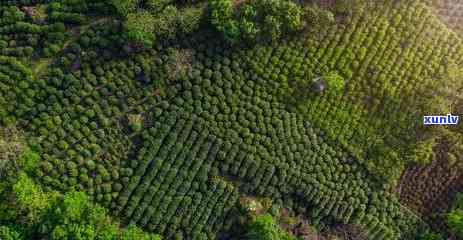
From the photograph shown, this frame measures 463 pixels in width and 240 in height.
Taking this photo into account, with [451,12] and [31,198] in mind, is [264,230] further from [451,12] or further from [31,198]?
[451,12]

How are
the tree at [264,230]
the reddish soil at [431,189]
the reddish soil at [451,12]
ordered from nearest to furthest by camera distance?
the tree at [264,230], the reddish soil at [431,189], the reddish soil at [451,12]

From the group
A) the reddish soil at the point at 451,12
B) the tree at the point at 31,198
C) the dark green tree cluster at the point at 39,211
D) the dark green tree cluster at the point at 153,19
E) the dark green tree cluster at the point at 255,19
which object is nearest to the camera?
the tree at the point at 31,198

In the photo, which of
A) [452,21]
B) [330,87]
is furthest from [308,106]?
[452,21]

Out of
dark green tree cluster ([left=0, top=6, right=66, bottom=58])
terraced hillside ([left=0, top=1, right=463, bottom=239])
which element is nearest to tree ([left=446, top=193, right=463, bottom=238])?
terraced hillside ([left=0, top=1, right=463, bottom=239])

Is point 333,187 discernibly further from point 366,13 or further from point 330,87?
point 366,13

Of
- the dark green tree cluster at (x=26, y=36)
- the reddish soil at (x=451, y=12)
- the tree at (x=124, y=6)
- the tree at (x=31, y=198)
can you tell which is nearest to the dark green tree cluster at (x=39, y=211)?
the tree at (x=31, y=198)

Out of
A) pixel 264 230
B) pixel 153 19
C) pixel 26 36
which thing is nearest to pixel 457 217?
pixel 264 230

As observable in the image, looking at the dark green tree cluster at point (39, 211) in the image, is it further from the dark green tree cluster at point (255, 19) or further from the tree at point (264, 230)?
the dark green tree cluster at point (255, 19)
